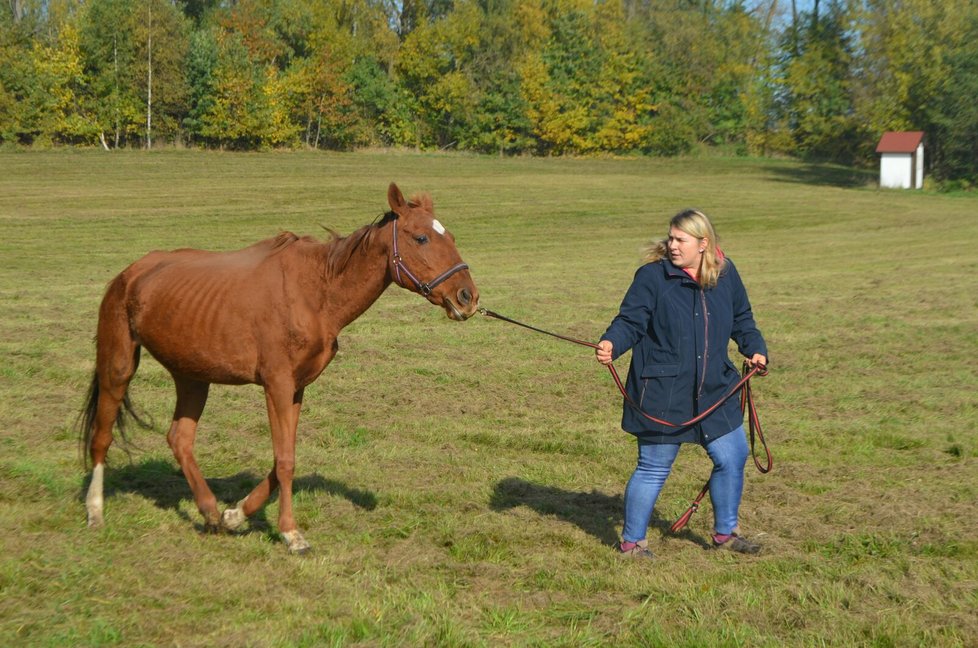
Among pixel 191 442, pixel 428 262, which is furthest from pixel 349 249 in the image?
pixel 191 442

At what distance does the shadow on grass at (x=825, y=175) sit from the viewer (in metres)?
56.4

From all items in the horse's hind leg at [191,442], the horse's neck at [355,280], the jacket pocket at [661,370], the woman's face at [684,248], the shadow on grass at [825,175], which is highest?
the shadow on grass at [825,175]

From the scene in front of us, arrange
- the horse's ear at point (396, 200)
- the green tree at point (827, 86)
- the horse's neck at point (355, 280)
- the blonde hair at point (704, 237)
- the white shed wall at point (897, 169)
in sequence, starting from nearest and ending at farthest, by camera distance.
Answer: the blonde hair at point (704, 237) < the horse's ear at point (396, 200) < the horse's neck at point (355, 280) < the white shed wall at point (897, 169) < the green tree at point (827, 86)

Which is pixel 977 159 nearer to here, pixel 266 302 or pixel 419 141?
pixel 419 141

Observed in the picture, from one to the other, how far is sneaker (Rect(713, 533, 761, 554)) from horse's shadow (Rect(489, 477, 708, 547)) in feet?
0.92

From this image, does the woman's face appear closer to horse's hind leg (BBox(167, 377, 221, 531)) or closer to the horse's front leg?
the horse's front leg

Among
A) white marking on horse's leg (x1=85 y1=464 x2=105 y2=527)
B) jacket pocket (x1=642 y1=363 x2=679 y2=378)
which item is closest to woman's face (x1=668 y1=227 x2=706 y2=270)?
jacket pocket (x1=642 y1=363 x2=679 y2=378)

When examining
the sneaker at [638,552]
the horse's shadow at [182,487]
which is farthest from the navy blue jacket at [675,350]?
the horse's shadow at [182,487]

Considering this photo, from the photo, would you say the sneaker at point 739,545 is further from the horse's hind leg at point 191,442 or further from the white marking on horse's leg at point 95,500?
the white marking on horse's leg at point 95,500

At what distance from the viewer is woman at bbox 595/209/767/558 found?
20.6 feet

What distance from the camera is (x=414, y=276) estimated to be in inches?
258

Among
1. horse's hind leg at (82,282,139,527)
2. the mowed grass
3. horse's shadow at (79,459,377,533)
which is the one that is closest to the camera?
the mowed grass

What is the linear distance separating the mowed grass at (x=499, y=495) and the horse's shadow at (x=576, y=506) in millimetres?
28

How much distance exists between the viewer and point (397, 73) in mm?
73000
